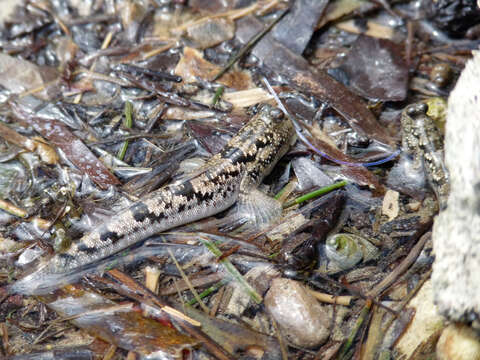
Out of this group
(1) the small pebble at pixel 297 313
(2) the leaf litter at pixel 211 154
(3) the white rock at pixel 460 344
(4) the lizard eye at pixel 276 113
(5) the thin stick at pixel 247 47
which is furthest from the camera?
(5) the thin stick at pixel 247 47

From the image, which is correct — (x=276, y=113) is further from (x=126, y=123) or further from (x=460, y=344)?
(x=460, y=344)

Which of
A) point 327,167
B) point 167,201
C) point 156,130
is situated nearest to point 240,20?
point 156,130

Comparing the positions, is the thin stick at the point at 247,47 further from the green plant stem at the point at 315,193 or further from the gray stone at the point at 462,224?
the gray stone at the point at 462,224

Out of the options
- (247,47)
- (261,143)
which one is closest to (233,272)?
(261,143)

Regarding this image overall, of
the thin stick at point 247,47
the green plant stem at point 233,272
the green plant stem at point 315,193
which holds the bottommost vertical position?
the green plant stem at point 233,272

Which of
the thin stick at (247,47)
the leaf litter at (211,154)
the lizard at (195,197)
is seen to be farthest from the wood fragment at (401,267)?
the thin stick at (247,47)

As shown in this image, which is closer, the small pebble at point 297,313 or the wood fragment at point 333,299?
the small pebble at point 297,313

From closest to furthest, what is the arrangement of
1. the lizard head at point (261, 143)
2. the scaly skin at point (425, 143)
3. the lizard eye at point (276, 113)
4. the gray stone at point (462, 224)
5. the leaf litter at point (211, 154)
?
the gray stone at point (462, 224), the leaf litter at point (211, 154), the scaly skin at point (425, 143), the lizard head at point (261, 143), the lizard eye at point (276, 113)
